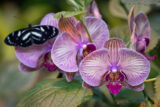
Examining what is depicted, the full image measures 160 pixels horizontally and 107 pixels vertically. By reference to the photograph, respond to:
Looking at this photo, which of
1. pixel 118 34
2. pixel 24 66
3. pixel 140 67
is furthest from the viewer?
pixel 118 34

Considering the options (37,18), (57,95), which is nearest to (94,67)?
(57,95)

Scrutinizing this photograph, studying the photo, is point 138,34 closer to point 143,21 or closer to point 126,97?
point 143,21

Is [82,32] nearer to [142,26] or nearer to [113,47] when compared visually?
[113,47]

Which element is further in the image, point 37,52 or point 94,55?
point 37,52

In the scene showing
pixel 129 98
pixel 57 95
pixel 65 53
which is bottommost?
pixel 129 98

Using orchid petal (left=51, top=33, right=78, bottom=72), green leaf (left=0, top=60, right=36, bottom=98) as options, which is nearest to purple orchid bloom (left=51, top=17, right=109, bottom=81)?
orchid petal (left=51, top=33, right=78, bottom=72)

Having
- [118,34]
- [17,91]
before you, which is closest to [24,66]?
[118,34]

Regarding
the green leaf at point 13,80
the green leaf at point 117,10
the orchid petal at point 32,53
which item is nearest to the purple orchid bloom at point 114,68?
the orchid petal at point 32,53
